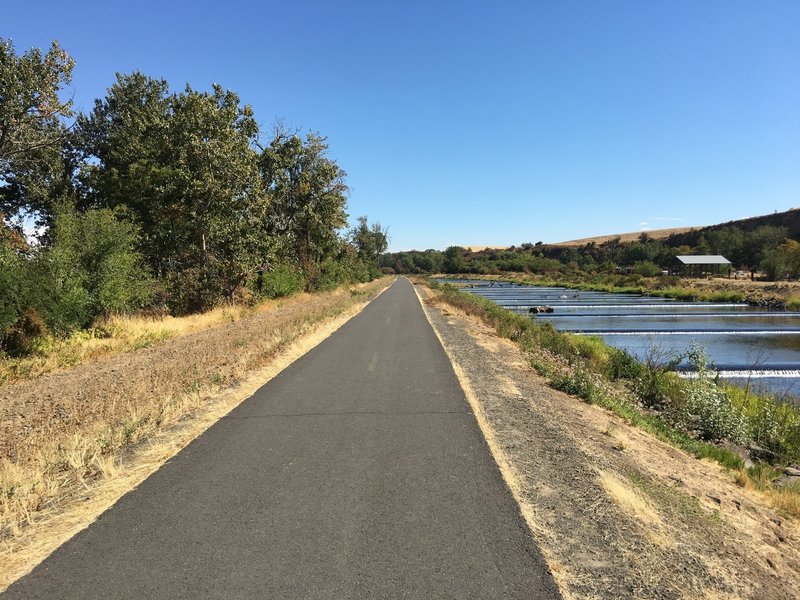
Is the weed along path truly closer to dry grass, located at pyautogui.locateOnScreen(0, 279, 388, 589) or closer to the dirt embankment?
the dirt embankment

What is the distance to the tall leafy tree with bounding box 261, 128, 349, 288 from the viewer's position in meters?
35.3

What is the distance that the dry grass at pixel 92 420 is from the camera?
4.36 metres

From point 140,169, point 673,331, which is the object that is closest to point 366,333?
point 673,331

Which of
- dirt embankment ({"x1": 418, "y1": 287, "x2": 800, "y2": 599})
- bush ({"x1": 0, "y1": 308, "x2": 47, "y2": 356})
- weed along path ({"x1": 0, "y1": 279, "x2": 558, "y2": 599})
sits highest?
bush ({"x1": 0, "y1": 308, "x2": 47, "y2": 356})

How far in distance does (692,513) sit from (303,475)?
3.97m

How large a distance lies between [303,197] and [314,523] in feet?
114

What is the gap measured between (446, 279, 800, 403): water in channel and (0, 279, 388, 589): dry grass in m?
12.1

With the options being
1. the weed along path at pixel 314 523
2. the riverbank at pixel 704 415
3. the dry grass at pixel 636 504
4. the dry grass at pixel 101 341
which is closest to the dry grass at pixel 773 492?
the riverbank at pixel 704 415

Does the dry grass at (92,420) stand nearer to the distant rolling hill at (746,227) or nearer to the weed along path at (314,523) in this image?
the weed along path at (314,523)

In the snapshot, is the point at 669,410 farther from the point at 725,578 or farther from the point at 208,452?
the point at 208,452

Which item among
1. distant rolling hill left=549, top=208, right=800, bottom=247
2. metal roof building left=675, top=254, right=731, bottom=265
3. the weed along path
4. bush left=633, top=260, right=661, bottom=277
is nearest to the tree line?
the weed along path

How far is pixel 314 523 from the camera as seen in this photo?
160 inches

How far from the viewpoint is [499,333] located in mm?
20531

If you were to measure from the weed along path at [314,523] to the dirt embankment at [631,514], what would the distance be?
34cm
